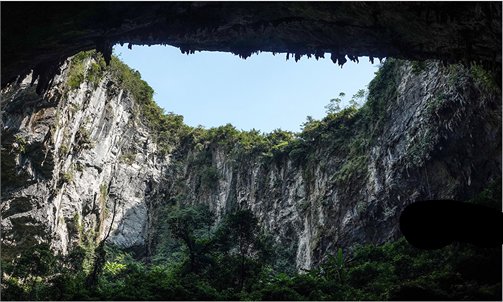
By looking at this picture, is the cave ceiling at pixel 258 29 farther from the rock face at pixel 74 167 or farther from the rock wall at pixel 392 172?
the rock face at pixel 74 167

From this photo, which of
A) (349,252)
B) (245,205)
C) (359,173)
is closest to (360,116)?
(359,173)

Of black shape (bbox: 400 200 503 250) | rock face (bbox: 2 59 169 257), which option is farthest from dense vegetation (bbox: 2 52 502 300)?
black shape (bbox: 400 200 503 250)

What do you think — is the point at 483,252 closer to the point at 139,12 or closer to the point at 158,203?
the point at 139,12

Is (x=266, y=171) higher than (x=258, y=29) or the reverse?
higher

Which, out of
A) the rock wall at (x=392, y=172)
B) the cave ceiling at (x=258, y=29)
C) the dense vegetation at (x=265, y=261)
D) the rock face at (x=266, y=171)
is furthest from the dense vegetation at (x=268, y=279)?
the cave ceiling at (x=258, y=29)

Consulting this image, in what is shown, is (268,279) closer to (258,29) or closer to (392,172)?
(392,172)

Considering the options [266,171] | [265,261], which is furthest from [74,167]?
[265,261]
